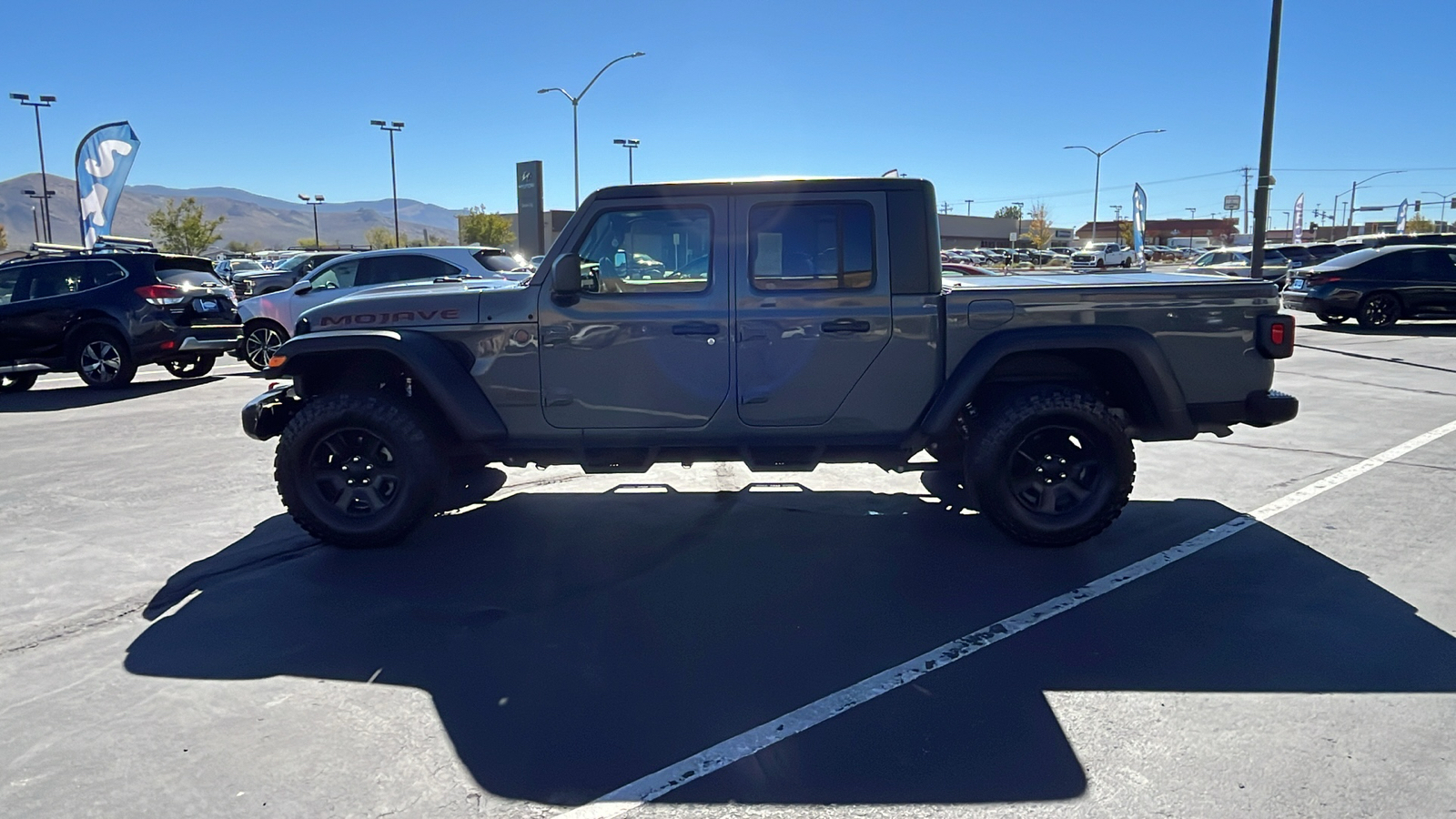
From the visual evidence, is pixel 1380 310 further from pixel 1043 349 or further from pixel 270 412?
pixel 270 412

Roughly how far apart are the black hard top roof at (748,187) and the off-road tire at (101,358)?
31.2 feet

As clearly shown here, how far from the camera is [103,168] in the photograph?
66.1 ft

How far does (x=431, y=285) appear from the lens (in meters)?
5.77

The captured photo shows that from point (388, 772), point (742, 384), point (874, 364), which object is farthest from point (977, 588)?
point (388, 772)

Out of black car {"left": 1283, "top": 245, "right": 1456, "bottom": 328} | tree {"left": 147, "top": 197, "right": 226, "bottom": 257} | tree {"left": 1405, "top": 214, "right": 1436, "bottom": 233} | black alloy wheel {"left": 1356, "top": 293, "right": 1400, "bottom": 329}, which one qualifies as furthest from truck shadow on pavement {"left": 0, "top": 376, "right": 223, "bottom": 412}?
tree {"left": 1405, "top": 214, "right": 1436, "bottom": 233}

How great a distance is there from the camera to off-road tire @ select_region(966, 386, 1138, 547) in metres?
5.02

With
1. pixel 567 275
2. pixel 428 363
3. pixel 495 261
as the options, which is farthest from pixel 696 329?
pixel 495 261

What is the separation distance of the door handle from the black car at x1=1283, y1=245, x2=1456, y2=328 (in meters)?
18.0

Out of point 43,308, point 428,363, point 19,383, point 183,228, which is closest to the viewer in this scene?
point 428,363

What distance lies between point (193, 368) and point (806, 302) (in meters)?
12.4

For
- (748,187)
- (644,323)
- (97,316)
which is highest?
(748,187)

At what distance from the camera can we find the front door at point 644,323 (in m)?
5.04

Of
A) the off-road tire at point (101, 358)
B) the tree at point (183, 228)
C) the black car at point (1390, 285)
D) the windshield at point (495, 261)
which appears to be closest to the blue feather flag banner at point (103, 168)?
the off-road tire at point (101, 358)

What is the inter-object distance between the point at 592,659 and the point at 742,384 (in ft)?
5.96
